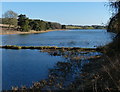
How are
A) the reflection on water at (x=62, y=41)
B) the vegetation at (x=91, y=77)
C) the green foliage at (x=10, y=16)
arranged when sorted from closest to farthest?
the vegetation at (x=91, y=77)
the reflection on water at (x=62, y=41)
the green foliage at (x=10, y=16)

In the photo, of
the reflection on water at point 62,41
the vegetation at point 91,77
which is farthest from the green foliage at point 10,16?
the vegetation at point 91,77

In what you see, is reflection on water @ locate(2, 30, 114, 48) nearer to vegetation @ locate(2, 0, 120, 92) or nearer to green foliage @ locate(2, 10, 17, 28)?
vegetation @ locate(2, 0, 120, 92)

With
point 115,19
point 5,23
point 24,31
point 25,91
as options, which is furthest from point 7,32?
point 25,91

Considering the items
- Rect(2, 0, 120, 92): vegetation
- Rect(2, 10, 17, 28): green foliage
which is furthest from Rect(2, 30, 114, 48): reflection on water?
Rect(2, 10, 17, 28): green foliage

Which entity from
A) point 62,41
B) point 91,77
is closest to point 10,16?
point 62,41

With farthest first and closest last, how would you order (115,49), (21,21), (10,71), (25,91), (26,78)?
(21,21), (115,49), (10,71), (26,78), (25,91)

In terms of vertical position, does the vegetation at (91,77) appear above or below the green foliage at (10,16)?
below

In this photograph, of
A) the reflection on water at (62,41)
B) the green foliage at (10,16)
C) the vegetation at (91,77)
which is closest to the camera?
the vegetation at (91,77)

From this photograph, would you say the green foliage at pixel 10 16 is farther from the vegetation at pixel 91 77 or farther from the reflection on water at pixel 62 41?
the vegetation at pixel 91 77

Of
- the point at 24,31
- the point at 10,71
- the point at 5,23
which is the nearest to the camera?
the point at 10,71

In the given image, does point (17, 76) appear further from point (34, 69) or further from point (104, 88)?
point (104, 88)

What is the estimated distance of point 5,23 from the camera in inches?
4471

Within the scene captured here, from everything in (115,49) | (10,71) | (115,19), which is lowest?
(10,71)

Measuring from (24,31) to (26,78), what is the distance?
88375 millimetres
